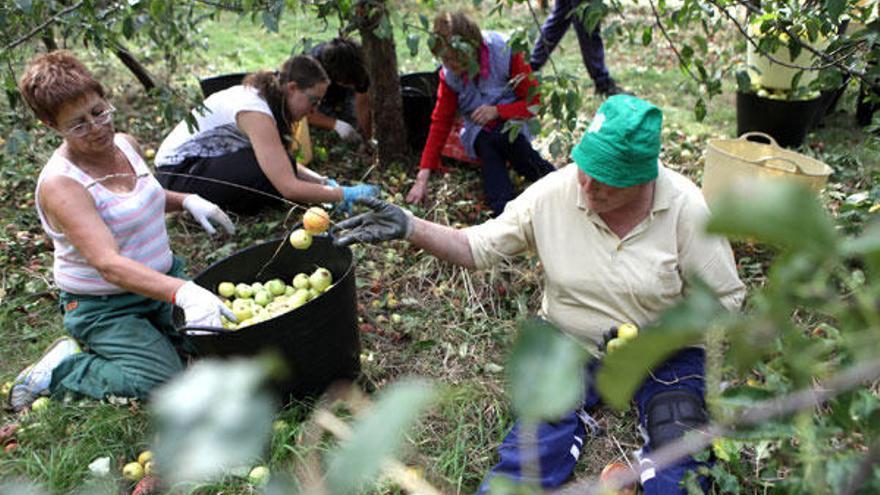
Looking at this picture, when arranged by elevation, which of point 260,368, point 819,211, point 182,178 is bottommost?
point 182,178

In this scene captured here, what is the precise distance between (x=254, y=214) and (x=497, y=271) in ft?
5.02

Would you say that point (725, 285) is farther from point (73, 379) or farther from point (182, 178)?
point (182, 178)

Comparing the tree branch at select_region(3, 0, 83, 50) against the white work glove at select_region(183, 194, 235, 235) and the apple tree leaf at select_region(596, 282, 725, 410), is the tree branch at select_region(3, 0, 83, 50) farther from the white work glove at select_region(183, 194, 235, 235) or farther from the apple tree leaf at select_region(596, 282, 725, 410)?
the apple tree leaf at select_region(596, 282, 725, 410)

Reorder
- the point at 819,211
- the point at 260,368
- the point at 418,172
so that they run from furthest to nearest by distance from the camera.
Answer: the point at 418,172, the point at 260,368, the point at 819,211

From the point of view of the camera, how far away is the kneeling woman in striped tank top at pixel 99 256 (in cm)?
210

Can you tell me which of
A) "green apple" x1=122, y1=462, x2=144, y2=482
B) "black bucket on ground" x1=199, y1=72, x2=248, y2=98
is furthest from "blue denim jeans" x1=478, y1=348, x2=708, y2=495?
"black bucket on ground" x1=199, y1=72, x2=248, y2=98

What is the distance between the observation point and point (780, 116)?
13.5ft

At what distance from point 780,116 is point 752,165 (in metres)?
1.49

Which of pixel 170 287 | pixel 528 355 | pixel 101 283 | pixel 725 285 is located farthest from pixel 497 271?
pixel 528 355

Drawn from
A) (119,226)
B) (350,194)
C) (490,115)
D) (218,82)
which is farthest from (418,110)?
(119,226)

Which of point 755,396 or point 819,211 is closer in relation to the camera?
point 819,211

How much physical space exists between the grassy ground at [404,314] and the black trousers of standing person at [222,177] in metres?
0.17

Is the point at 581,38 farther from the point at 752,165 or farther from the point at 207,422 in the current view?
the point at 207,422

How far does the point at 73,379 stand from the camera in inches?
90.9
